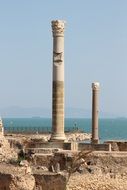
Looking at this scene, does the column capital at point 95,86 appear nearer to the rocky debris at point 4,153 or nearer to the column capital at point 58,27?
the column capital at point 58,27

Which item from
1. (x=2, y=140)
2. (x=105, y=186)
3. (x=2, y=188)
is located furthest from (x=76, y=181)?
(x=2, y=188)

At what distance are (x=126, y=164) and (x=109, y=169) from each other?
60cm

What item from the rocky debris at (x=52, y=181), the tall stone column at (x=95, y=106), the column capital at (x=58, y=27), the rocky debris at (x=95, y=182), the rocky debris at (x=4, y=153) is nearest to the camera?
the rocky debris at (x=52, y=181)

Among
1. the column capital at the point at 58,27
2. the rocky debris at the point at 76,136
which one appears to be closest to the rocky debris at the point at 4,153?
the column capital at the point at 58,27

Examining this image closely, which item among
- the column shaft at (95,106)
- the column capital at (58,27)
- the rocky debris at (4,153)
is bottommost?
the rocky debris at (4,153)

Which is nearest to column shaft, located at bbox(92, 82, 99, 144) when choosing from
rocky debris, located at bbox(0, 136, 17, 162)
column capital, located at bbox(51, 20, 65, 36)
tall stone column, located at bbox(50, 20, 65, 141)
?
tall stone column, located at bbox(50, 20, 65, 141)

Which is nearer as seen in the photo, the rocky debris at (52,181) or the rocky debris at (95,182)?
the rocky debris at (52,181)

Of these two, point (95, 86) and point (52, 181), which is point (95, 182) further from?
point (95, 86)

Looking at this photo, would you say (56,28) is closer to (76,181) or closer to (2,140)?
(2,140)

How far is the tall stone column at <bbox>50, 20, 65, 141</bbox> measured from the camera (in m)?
26.8

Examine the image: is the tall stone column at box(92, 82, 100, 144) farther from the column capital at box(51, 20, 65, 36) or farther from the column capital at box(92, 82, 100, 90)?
the column capital at box(51, 20, 65, 36)

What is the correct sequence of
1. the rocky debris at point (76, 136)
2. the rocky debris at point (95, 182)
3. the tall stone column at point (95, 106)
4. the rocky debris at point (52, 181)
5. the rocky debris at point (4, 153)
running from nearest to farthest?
the rocky debris at point (52, 181) → the rocky debris at point (95, 182) → the rocky debris at point (4, 153) → the tall stone column at point (95, 106) → the rocky debris at point (76, 136)

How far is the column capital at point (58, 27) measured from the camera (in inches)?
1052

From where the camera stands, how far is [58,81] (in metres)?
26.8
